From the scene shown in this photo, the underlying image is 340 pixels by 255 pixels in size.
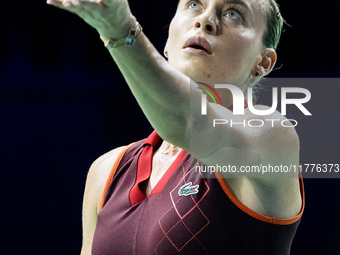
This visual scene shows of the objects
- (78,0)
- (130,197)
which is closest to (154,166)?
(130,197)

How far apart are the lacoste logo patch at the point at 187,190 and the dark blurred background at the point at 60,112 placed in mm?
1447

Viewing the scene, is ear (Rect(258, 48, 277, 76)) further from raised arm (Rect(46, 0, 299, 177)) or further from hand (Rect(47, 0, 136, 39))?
hand (Rect(47, 0, 136, 39))

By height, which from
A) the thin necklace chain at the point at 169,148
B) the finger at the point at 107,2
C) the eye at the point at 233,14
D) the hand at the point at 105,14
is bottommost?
the thin necklace chain at the point at 169,148

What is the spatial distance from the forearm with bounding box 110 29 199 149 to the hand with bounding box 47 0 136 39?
0.07 ft

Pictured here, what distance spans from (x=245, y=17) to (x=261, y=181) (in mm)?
372

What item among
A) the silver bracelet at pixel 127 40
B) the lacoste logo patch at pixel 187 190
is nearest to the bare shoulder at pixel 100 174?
the lacoste logo patch at pixel 187 190

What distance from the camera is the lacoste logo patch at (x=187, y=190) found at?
0.83m

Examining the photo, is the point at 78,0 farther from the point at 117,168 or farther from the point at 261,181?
the point at 117,168

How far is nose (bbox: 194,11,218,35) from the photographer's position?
0.84 metres

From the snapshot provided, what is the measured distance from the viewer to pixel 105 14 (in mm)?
462

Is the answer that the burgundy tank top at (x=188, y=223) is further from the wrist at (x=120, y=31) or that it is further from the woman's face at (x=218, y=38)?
the wrist at (x=120, y=31)

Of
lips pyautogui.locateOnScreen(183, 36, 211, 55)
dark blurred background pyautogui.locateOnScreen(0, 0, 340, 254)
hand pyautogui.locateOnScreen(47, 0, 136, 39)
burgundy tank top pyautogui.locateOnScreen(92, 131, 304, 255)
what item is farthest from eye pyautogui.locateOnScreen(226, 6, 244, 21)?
dark blurred background pyautogui.locateOnScreen(0, 0, 340, 254)

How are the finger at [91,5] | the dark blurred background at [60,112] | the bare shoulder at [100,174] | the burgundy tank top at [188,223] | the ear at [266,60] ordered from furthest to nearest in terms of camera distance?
the dark blurred background at [60,112]
the bare shoulder at [100,174]
the ear at [266,60]
the burgundy tank top at [188,223]
the finger at [91,5]

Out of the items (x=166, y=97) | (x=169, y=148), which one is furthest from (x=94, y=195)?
(x=166, y=97)
